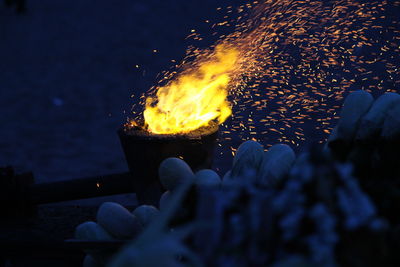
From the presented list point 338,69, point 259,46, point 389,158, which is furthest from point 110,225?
point 338,69

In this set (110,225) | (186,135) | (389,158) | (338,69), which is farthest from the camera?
(338,69)

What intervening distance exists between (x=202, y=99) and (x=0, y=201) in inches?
57.8

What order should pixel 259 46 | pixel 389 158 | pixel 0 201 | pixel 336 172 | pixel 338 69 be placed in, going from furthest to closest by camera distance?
pixel 338 69 → pixel 259 46 → pixel 0 201 → pixel 389 158 → pixel 336 172

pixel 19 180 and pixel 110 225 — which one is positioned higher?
pixel 19 180

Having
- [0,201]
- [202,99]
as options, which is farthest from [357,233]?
[0,201]

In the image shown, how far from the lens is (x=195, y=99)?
12.8 ft

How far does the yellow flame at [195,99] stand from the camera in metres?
3.85

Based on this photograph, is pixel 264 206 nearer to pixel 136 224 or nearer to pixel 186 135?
pixel 136 224

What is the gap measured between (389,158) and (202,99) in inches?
106

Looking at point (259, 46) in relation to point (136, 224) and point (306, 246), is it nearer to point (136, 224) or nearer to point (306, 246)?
point (136, 224)

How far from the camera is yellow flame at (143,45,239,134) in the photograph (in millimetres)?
3846

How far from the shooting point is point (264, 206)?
0.79 meters

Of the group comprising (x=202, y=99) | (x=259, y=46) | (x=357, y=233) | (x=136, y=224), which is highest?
(x=259, y=46)

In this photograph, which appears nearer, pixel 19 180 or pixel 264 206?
pixel 264 206
